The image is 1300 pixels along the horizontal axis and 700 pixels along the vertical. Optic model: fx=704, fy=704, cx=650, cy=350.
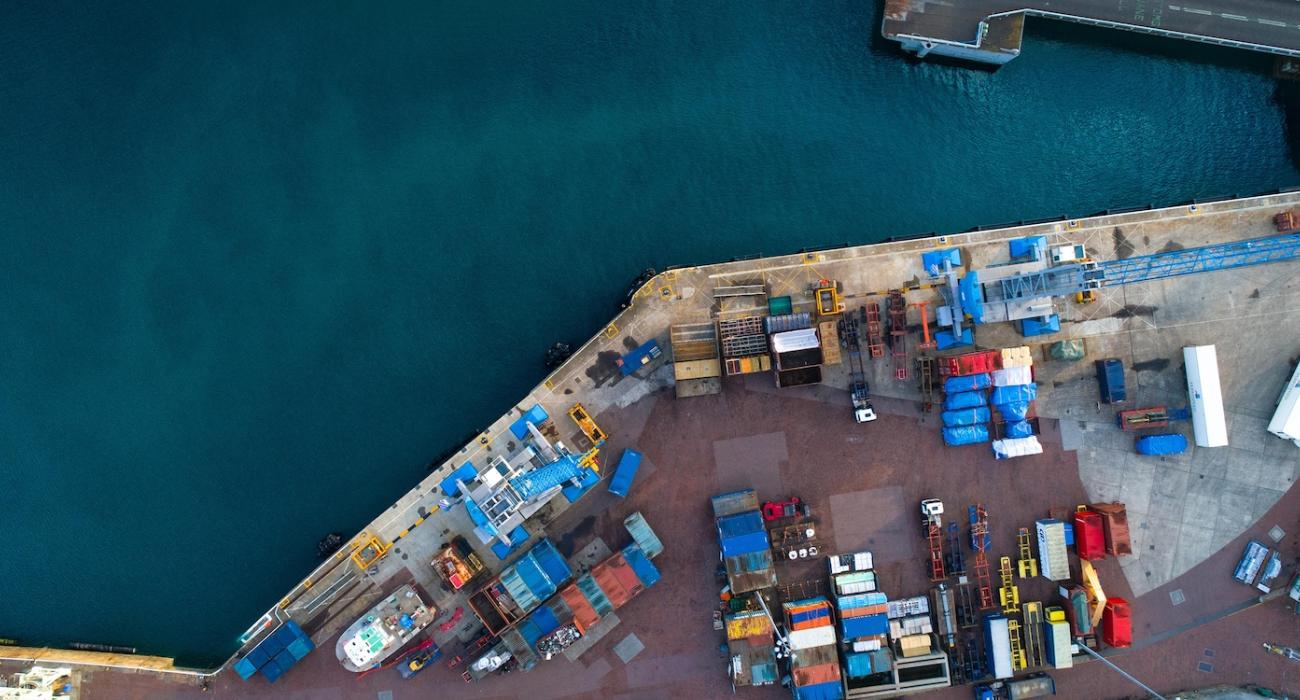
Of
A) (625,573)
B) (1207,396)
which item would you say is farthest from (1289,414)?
(625,573)

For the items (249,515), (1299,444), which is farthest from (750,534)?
(1299,444)

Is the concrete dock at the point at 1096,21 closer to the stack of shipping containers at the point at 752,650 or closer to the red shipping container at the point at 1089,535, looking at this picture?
the red shipping container at the point at 1089,535

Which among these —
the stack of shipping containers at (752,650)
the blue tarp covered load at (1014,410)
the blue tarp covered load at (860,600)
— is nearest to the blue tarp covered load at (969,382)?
the blue tarp covered load at (1014,410)

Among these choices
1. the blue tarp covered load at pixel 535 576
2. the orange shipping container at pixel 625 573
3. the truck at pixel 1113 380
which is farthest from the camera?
the truck at pixel 1113 380

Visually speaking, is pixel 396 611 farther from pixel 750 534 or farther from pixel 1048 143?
pixel 1048 143

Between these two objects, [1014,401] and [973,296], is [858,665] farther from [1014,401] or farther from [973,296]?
[973,296]

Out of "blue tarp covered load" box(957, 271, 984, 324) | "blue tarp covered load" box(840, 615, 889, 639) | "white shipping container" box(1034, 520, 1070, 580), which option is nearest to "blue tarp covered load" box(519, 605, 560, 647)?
→ "blue tarp covered load" box(840, 615, 889, 639)
